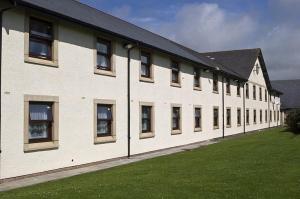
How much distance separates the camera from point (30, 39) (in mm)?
14766

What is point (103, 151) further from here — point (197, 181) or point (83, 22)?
point (197, 181)

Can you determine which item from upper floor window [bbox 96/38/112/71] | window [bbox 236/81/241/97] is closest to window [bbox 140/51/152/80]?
upper floor window [bbox 96/38/112/71]

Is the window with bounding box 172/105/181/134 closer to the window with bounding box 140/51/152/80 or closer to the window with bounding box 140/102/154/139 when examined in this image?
the window with bounding box 140/102/154/139

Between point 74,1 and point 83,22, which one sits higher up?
point 74,1

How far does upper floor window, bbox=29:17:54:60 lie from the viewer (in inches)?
584

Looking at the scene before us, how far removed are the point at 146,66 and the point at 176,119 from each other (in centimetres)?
483

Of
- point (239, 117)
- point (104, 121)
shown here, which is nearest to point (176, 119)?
point (104, 121)

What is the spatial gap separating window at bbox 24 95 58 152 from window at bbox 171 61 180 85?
11260 millimetres

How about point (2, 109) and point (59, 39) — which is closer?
point (2, 109)

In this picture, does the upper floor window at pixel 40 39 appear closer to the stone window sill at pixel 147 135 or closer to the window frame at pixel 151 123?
the window frame at pixel 151 123

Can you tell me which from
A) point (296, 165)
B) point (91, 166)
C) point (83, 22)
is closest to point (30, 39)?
point (83, 22)

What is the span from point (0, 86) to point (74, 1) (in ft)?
30.5

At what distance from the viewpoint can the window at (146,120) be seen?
21.7 meters

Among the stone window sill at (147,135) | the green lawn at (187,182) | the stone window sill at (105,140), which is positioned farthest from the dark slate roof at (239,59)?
the green lawn at (187,182)
